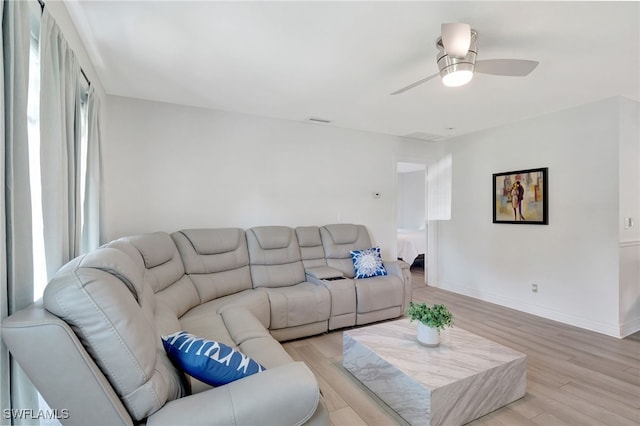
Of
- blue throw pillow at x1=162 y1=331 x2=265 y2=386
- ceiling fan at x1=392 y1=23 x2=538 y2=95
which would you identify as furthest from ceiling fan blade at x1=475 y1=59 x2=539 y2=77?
blue throw pillow at x1=162 y1=331 x2=265 y2=386

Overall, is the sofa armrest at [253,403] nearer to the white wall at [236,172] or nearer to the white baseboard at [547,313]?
the white wall at [236,172]

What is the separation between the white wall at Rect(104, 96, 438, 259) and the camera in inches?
128

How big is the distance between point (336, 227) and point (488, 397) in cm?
248

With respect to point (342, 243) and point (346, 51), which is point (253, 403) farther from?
point (342, 243)

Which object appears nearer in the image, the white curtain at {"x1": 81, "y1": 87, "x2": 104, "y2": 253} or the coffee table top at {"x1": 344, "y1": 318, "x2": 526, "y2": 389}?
the coffee table top at {"x1": 344, "y1": 318, "x2": 526, "y2": 389}

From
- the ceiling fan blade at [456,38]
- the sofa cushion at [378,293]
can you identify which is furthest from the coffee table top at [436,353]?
the ceiling fan blade at [456,38]

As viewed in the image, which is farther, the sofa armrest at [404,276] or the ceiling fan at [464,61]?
the sofa armrest at [404,276]

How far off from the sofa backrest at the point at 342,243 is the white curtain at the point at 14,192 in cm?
296

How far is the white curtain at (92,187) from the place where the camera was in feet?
7.52

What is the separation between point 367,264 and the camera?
3701 mm

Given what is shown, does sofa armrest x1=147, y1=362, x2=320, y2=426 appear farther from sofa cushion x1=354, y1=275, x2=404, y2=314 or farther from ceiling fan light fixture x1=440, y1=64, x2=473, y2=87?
sofa cushion x1=354, y1=275, x2=404, y2=314

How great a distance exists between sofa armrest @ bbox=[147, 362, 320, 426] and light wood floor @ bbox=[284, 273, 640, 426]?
974 mm

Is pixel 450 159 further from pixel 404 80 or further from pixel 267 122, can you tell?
pixel 267 122

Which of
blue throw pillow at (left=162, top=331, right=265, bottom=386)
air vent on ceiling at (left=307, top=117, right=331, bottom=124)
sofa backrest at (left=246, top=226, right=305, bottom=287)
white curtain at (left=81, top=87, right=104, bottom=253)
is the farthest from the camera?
air vent on ceiling at (left=307, top=117, right=331, bottom=124)
